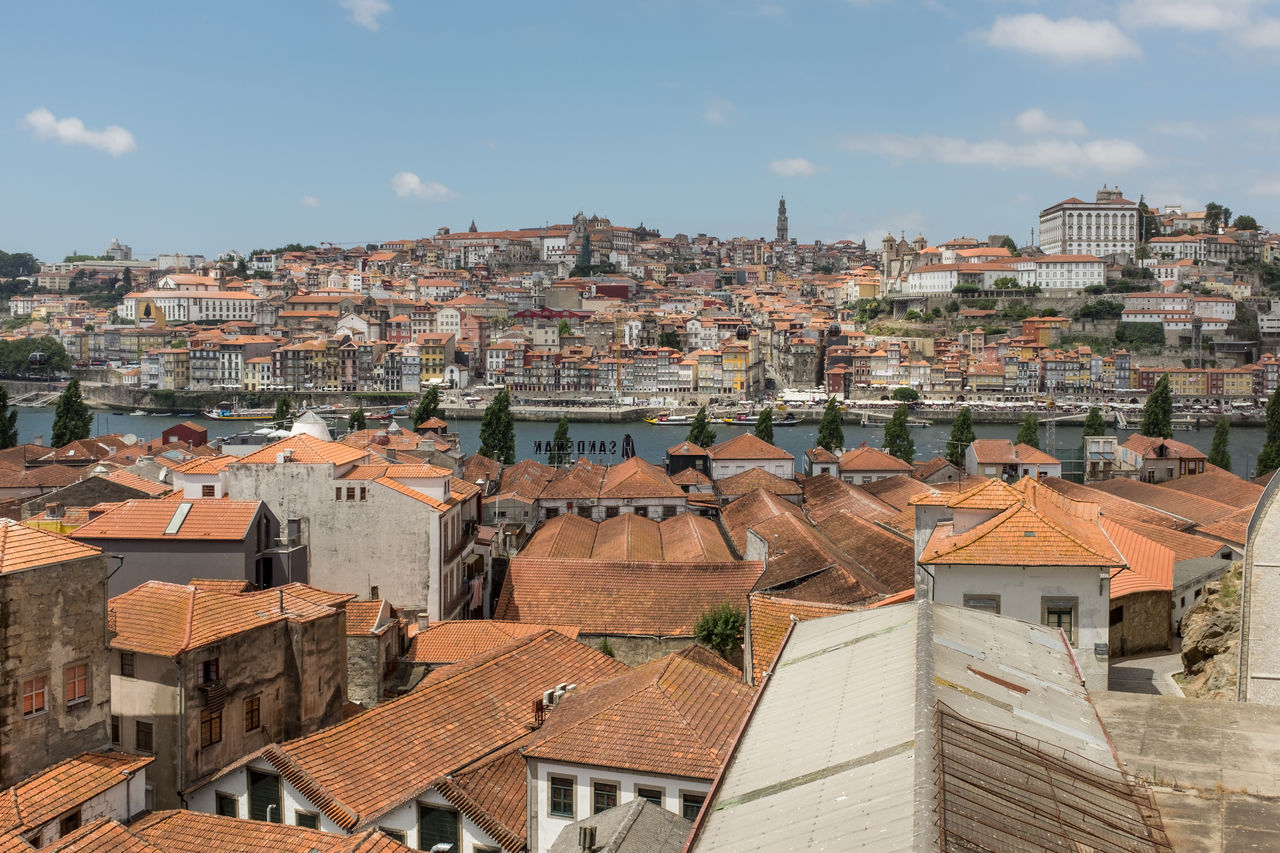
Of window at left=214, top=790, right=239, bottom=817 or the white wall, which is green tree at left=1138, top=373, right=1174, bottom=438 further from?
window at left=214, top=790, right=239, bottom=817

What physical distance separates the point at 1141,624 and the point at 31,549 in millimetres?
8802

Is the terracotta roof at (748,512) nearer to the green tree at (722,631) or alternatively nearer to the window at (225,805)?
the green tree at (722,631)

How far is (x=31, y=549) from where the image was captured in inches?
271

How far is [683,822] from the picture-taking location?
591 centimetres

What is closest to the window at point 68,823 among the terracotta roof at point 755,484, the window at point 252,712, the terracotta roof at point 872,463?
the window at point 252,712

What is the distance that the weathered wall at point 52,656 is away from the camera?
655cm

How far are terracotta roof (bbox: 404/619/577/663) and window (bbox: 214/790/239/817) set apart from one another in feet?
9.58

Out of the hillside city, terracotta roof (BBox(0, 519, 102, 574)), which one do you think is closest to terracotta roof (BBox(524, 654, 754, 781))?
the hillside city

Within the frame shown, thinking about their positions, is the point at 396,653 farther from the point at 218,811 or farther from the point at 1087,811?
the point at 1087,811

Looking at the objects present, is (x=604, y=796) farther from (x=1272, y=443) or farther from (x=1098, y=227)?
(x=1098, y=227)

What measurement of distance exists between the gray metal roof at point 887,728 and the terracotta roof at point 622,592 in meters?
5.79

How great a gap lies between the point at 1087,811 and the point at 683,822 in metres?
2.36

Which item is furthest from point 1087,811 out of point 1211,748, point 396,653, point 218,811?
point 396,653

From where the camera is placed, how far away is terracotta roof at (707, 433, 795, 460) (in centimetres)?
2723
